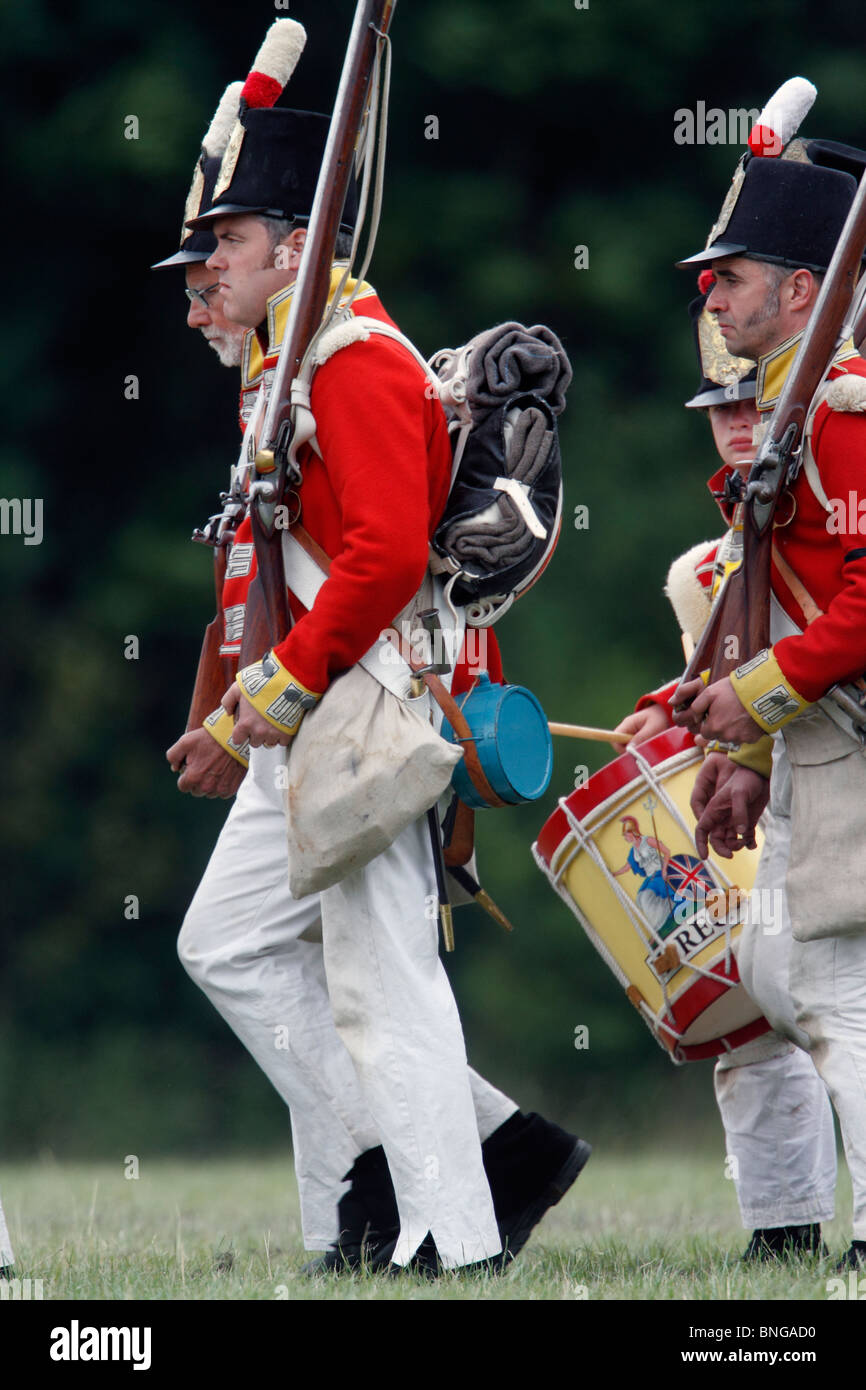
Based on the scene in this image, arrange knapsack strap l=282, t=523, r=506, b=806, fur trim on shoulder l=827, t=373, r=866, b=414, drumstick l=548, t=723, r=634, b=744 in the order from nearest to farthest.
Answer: fur trim on shoulder l=827, t=373, r=866, b=414
knapsack strap l=282, t=523, r=506, b=806
drumstick l=548, t=723, r=634, b=744

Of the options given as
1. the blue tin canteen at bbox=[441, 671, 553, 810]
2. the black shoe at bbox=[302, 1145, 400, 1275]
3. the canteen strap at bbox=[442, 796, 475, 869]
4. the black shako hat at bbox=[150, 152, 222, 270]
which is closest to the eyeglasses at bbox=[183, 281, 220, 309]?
the black shako hat at bbox=[150, 152, 222, 270]

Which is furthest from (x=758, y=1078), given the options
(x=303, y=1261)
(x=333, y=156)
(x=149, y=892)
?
(x=149, y=892)

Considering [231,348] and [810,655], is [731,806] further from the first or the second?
[231,348]

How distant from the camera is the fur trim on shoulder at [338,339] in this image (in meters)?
3.33

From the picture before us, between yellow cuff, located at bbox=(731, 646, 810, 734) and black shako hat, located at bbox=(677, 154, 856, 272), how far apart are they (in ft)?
2.12

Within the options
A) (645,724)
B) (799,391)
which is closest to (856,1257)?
(645,724)

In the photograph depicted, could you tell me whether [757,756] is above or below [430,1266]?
above

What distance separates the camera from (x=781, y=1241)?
377cm

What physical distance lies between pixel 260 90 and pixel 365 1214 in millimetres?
1932

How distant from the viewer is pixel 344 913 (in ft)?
11.1

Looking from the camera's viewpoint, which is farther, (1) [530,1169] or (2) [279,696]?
(1) [530,1169]

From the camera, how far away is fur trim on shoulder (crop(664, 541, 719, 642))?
158 inches

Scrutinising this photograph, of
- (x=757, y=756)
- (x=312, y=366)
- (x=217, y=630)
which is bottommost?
(x=757, y=756)

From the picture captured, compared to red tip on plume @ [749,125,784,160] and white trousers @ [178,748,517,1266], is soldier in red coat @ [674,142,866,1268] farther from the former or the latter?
white trousers @ [178,748,517,1266]
